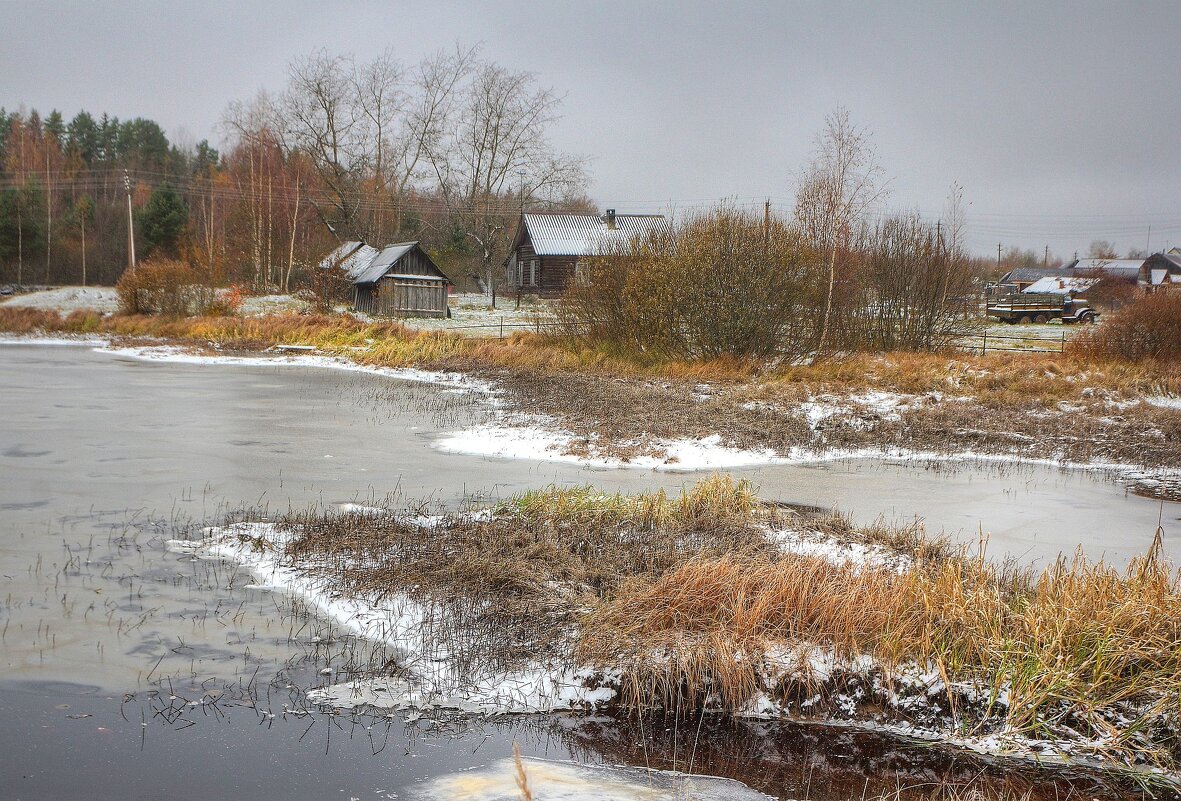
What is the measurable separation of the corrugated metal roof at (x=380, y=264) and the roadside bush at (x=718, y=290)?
19.4 meters

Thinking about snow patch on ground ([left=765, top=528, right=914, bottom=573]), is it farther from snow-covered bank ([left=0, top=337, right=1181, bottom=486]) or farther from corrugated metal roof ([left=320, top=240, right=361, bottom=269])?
corrugated metal roof ([left=320, top=240, right=361, bottom=269])

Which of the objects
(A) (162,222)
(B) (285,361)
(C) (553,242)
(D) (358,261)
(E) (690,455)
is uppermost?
(A) (162,222)

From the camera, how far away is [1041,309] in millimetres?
44375

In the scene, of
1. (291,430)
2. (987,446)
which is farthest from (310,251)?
(987,446)

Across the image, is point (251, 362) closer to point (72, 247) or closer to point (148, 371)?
point (148, 371)

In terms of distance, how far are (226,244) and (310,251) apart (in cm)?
852

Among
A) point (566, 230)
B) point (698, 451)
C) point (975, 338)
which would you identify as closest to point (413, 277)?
point (566, 230)

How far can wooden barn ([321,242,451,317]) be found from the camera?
39.1 metres

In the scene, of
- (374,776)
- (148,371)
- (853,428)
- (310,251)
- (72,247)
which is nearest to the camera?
(374,776)

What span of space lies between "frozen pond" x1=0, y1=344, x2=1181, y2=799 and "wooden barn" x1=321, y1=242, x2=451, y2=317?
2143 cm

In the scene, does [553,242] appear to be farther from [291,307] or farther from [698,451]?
[698,451]

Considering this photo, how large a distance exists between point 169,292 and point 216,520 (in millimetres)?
28341

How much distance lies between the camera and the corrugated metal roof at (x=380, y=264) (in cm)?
3934

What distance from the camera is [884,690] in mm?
5230
